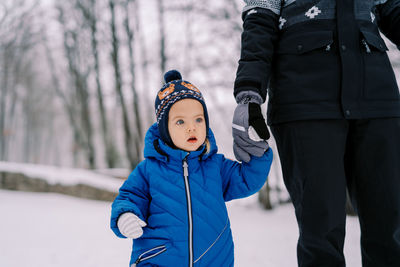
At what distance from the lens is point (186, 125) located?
5.00ft

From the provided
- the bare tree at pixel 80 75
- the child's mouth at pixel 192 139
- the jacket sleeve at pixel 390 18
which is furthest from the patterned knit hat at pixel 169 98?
the bare tree at pixel 80 75

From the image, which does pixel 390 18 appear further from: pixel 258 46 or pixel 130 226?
pixel 130 226

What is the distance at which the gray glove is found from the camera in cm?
139

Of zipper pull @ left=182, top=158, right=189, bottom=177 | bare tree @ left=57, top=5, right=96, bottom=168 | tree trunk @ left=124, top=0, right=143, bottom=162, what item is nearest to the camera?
zipper pull @ left=182, top=158, right=189, bottom=177

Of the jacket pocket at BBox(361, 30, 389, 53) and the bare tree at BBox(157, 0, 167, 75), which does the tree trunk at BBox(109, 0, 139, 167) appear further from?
the jacket pocket at BBox(361, 30, 389, 53)

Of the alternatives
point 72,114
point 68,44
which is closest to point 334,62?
point 68,44

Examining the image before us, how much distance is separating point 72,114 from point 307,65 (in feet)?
53.8

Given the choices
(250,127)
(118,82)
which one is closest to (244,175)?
(250,127)

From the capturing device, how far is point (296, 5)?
60.4 inches

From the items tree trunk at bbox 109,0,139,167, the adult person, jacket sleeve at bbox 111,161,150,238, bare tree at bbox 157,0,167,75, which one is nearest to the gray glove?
the adult person

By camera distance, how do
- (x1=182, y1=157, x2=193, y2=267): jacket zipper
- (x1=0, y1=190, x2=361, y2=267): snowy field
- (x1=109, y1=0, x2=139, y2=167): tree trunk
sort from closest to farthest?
(x1=182, y1=157, x2=193, y2=267): jacket zipper
(x1=0, y1=190, x2=361, y2=267): snowy field
(x1=109, y1=0, x2=139, y2=167): tree trunk

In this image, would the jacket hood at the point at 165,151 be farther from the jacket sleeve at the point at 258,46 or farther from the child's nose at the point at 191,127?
the jacket sleeve at the point at 258,46

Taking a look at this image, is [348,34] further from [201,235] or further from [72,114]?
[72,114]

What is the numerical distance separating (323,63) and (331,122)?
11.3 inches
